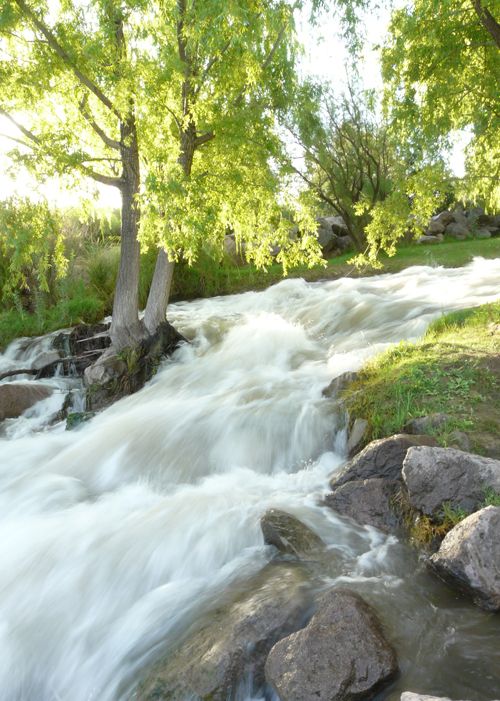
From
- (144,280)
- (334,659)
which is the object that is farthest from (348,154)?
(334,659)

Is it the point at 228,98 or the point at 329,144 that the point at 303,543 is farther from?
the point at 329,144

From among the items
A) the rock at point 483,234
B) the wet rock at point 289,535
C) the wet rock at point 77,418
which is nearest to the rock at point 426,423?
the wet rock at point 289,535

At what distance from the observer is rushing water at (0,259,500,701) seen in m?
3.44

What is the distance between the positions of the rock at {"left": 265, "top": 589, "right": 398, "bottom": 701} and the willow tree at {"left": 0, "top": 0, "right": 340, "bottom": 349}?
577 cm

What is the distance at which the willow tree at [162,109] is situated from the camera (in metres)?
7.96

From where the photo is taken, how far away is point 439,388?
579cm

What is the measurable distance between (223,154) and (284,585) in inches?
339

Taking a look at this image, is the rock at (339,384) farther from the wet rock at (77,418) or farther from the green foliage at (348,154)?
the green foliage at (348,154)

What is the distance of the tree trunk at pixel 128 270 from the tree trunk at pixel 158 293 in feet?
1.21

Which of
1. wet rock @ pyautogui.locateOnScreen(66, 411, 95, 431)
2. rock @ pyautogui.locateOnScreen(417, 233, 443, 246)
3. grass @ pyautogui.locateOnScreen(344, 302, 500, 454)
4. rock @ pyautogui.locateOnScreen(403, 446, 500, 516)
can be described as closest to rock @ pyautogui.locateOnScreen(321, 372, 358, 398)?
grass @ pyautogui.locateOnScreen(344, 302, 500, 454)

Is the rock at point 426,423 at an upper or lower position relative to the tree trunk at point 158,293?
lower

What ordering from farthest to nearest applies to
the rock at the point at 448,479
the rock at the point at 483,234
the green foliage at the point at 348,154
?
the rock at the point at 483,234 < the green foliage at the point at 348,154 < the rock at the point at 448,479

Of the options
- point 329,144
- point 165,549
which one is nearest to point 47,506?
point 165,549

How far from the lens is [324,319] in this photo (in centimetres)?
1198
